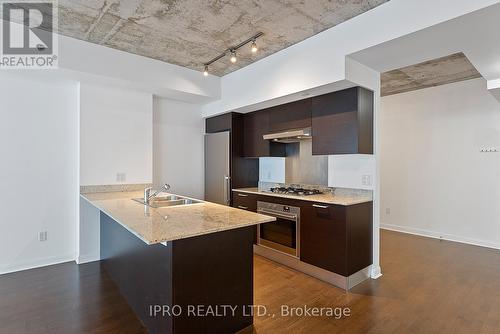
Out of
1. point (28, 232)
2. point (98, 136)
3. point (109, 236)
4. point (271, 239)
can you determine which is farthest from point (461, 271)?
point (28, 232)

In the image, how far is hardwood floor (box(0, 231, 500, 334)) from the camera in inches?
83.8

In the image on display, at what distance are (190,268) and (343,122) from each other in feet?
7.43

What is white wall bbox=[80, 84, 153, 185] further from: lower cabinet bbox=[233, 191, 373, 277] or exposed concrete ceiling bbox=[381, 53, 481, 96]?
exposed concrete ceiling bbox=[381, 53, 481, 96]

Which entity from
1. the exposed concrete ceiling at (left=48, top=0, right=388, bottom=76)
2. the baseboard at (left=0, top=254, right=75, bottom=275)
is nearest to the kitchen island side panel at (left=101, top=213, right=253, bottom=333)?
the baseboard at (left=0, top=254, right=75, bottom=275)

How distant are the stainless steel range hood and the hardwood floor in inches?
69.1

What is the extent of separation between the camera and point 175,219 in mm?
1976

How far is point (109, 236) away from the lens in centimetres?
315

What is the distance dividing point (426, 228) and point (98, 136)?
5.66 meters

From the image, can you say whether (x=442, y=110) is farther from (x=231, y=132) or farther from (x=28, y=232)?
(x=28, y=232)

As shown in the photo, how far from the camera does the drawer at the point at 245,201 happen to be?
383 cm

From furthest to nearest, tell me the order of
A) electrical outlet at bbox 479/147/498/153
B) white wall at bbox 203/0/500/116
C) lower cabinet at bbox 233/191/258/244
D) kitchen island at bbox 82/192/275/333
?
1. electrical outlet at bbox 479/147/498/153
2. lower cabinet at bbox 233/191/258/244
3. white wall at bbox 203/0/500/116
4. kitchen island at bbox 82/192/275/333

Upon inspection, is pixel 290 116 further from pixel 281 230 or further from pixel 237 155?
pixel 281 230

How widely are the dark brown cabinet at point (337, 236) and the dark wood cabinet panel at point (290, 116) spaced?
1.12 m

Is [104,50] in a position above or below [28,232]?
above
